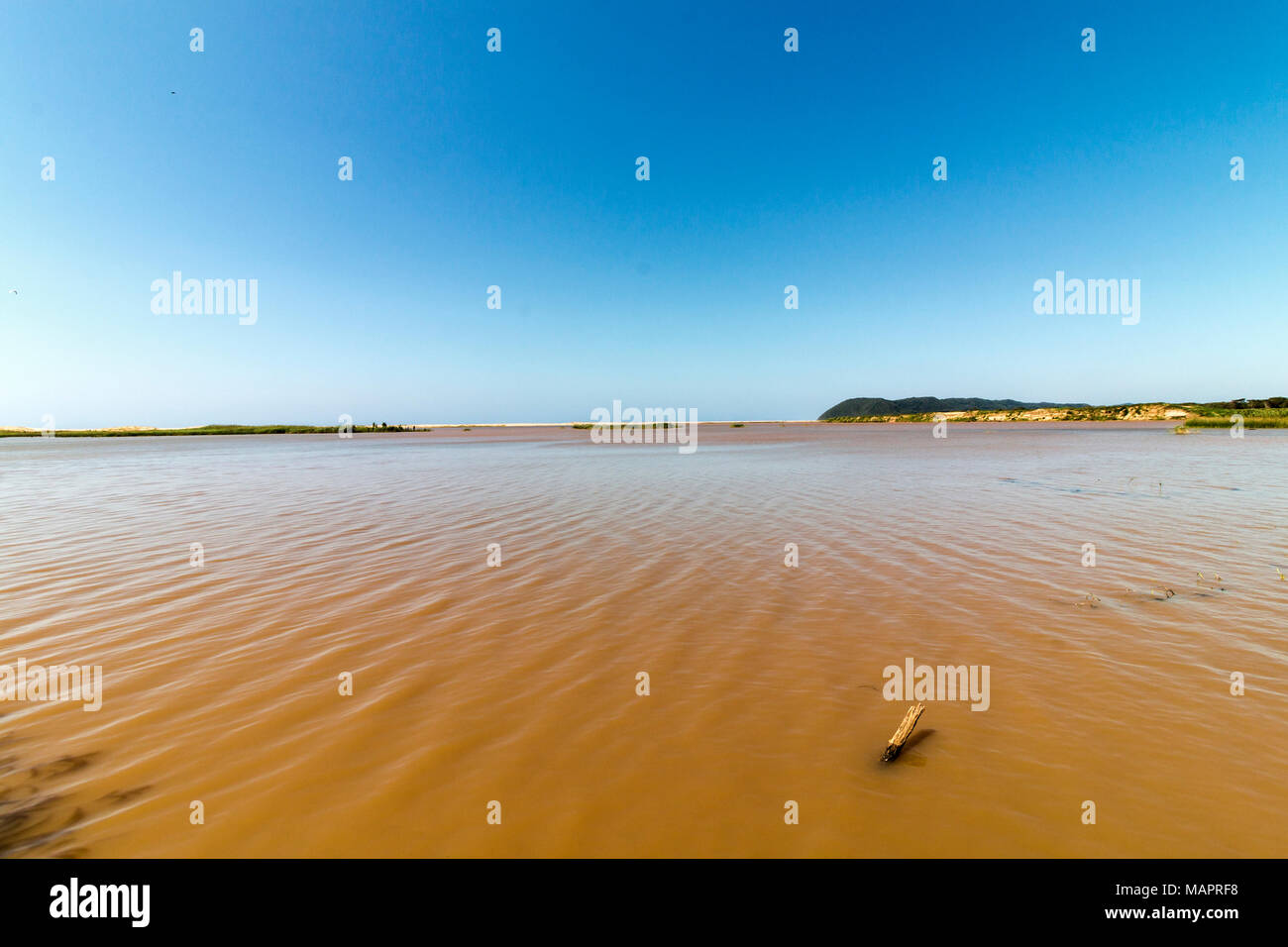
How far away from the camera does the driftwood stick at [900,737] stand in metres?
4.09

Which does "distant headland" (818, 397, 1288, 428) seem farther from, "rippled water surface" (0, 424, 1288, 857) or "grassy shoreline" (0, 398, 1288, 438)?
"rippled water surface" (0, 424, 1288, 857)

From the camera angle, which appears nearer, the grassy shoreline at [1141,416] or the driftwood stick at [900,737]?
the driftwood stick at [900,737]

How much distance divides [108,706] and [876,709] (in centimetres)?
738

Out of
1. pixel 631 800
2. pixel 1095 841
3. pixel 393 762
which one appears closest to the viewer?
pixel 1095 841

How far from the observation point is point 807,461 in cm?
2978

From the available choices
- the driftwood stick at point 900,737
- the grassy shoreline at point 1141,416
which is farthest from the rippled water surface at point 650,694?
the grassy shoreline at point 1141,416

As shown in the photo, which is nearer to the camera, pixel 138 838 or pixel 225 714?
pixel 138 838

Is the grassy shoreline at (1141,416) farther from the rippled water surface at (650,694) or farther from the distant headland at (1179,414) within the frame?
the rippled water surface at (650,694)

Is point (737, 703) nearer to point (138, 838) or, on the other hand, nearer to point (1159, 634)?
point (138, 838)

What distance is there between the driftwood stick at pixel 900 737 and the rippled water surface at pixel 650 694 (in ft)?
0.33

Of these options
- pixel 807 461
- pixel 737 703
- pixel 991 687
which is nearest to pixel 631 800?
pixel 737 703

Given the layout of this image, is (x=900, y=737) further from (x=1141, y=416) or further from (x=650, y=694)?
(x=1141, y=416)

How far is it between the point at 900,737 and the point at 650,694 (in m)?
2.27
